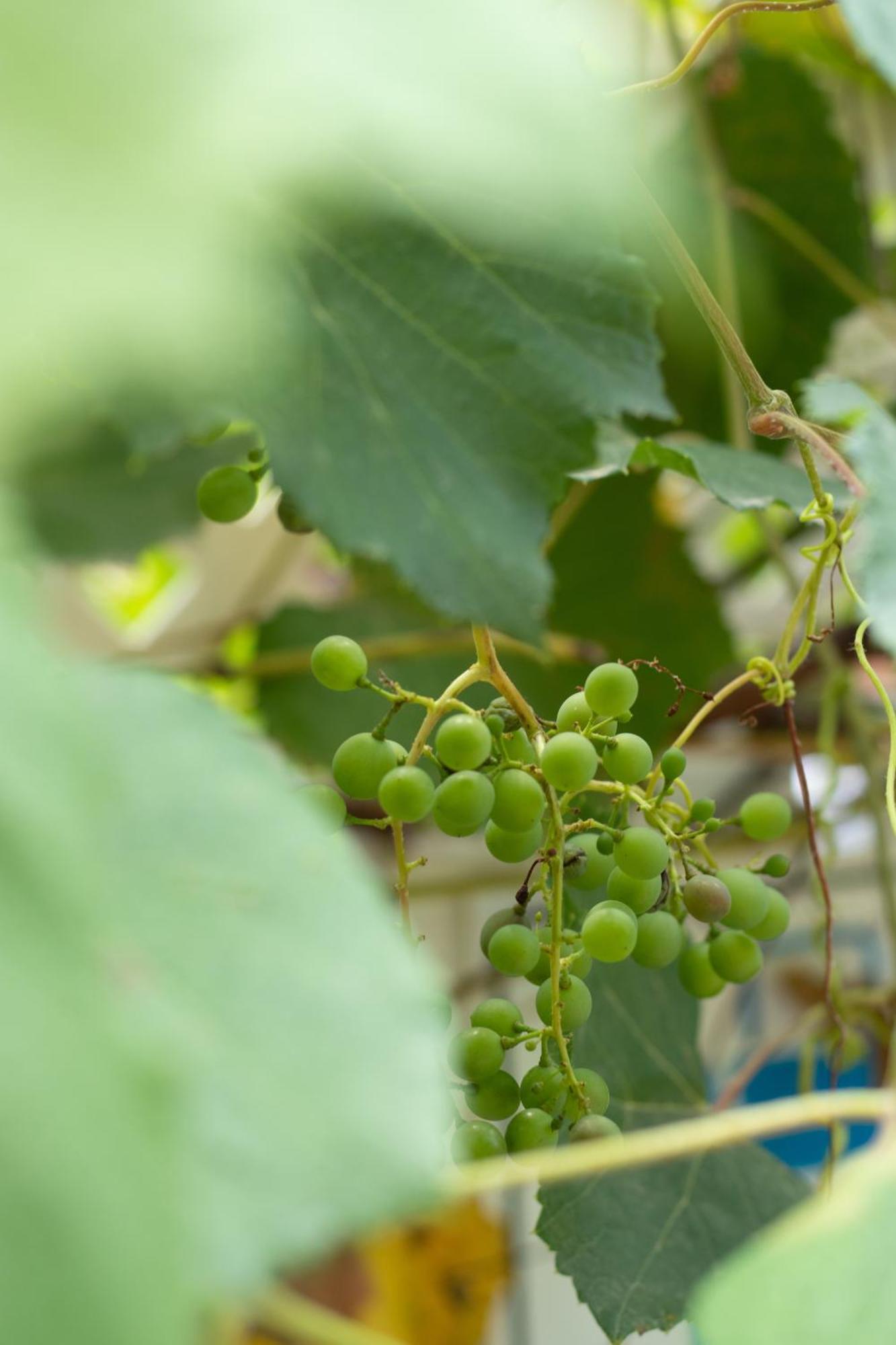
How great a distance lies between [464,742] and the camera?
13.9 inches

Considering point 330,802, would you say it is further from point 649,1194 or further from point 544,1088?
point 649,1194

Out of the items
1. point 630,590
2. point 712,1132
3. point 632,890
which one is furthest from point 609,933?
point 630,590

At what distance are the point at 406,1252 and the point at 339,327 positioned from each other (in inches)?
49.3

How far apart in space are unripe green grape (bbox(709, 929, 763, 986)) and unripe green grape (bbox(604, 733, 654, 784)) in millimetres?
78

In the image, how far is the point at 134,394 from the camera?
1.13 feet

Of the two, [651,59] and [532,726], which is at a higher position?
[532,726]

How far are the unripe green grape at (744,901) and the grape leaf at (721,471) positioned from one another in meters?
0.12

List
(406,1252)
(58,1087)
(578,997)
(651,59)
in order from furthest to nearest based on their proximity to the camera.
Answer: (406,1252) < (651,59) < (578,997) < (58,1087)

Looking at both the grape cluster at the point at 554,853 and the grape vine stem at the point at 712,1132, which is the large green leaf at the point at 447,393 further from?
the grape vine stem at the point at 712,1132

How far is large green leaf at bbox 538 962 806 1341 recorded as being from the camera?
445mm

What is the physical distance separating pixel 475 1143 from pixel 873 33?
0.30 m

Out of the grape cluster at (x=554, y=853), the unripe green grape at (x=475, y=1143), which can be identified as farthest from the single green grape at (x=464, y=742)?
the unripe green grape at (x=475, y=1143)

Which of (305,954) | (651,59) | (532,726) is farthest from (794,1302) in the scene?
(651,59)

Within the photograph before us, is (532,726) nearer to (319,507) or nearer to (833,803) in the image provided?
(319,507)
